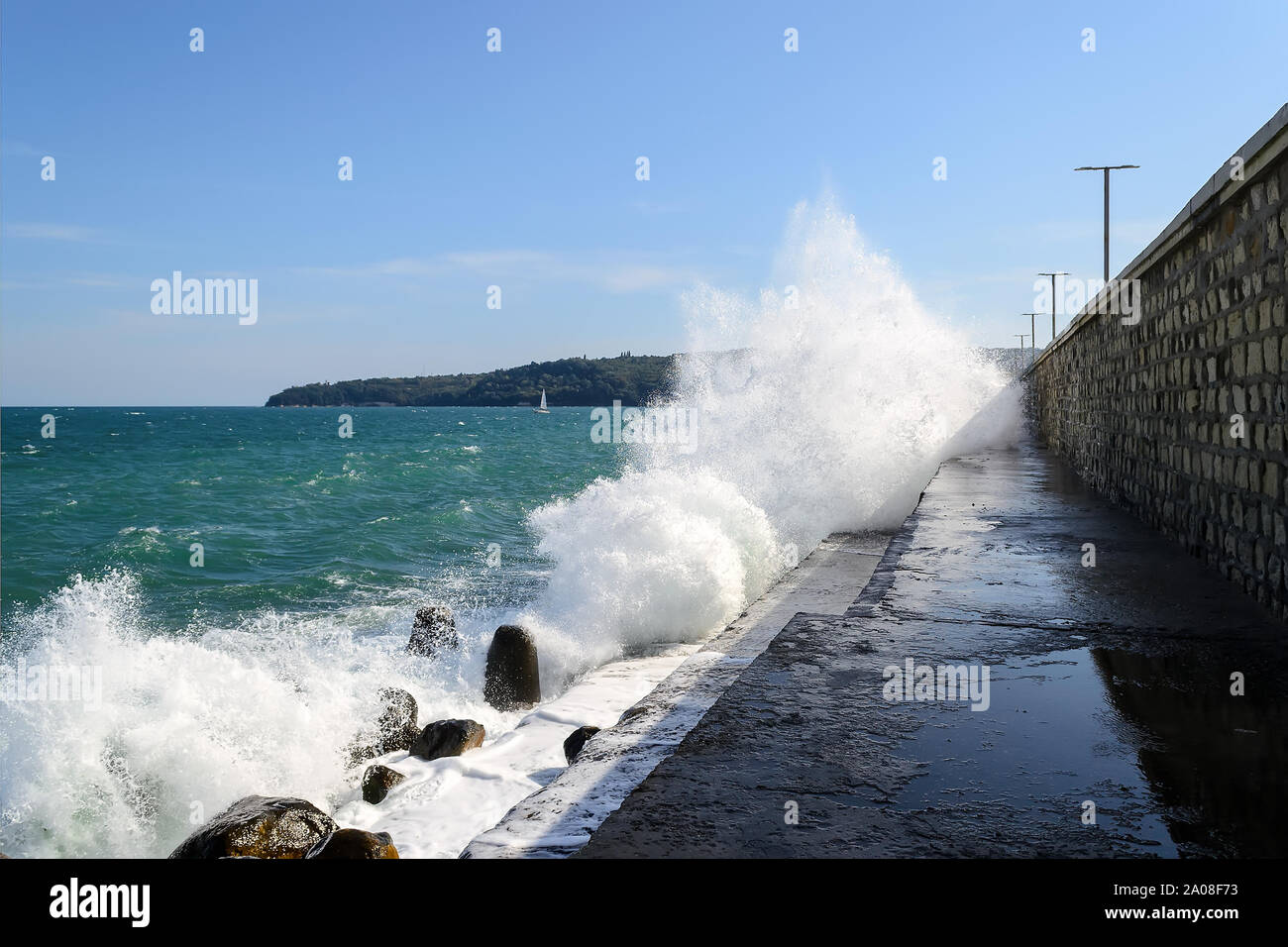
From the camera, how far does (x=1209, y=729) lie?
231 cm

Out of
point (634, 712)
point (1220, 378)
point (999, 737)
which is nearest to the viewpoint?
point (999, 737)

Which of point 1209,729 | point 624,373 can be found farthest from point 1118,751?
point 624,373

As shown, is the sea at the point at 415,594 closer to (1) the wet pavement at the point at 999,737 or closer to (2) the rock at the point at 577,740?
(2) the rock at the point at 577,740

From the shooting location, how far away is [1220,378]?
13.4 ft

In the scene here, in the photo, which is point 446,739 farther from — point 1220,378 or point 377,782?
point 1220,378

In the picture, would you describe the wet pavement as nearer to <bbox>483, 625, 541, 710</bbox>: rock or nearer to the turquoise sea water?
<bbox>483, 625, 541, 710</bbox>: rock

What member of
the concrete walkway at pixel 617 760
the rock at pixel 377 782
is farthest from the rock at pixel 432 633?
the concrete walkway at pixel 617 760

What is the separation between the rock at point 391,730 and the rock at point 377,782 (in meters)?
0.42

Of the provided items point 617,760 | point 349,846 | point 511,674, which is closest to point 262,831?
point 349,846

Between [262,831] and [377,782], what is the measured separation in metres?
2.07

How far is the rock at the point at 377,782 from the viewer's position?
247 inches

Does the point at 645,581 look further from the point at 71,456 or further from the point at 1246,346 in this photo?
the point at 71,456

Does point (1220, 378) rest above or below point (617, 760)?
above
